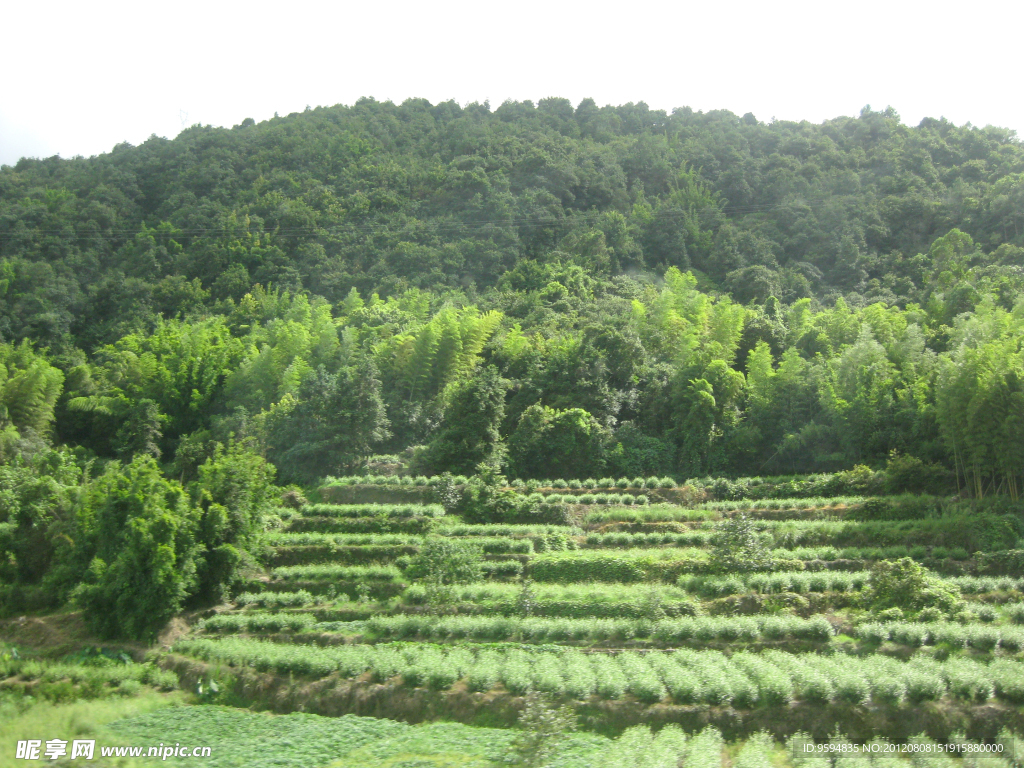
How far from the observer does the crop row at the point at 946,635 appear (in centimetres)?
1462

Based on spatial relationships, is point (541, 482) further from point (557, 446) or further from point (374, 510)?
point (374, 510)

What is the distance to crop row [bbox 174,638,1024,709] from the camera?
12.9 meters

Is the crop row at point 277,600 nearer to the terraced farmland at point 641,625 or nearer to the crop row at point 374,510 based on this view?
the terraced farmland at point 641,625

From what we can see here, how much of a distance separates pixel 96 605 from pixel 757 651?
15717mm

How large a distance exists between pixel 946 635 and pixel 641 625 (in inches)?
233

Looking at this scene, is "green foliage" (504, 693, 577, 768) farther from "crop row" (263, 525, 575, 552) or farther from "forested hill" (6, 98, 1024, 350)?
"forested hill" (6, 98, 1024, 350)

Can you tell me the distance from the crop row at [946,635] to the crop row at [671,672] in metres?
0.85

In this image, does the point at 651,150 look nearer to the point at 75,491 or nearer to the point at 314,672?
the point at 75,491

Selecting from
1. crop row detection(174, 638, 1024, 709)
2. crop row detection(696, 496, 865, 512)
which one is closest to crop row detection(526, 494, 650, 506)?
crop row detection(696, 496, 865, 512)

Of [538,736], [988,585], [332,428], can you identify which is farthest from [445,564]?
[988,585]

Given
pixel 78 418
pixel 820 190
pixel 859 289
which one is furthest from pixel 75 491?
pixel 820 190

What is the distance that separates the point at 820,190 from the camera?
5488 cm

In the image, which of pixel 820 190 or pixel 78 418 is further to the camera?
pixel 820 190

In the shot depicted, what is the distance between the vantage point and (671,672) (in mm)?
14078
